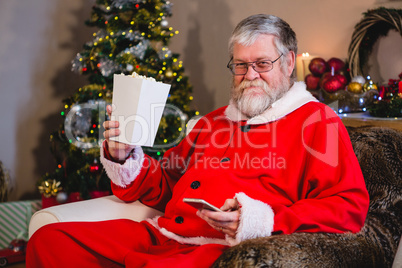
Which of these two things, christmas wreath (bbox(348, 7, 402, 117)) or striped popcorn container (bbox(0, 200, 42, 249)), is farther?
striped popcorn container (bbox(0, 200, 42, 249))

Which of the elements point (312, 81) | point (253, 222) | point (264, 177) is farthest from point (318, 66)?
point (253, 222)

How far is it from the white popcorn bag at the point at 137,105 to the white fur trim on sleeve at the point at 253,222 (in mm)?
415

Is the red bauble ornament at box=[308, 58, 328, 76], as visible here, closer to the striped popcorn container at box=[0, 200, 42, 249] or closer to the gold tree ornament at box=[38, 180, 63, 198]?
the gold tree ornament at box=[38, 180, 63, 198]

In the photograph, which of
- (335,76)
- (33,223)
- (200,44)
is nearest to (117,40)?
(200,44)

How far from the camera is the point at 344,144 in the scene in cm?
137

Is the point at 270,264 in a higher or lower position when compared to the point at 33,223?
higher

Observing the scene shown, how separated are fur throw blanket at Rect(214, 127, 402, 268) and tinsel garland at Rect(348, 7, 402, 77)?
94cm

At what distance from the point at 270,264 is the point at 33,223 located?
3.27 ft

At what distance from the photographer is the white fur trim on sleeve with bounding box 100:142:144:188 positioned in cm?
158

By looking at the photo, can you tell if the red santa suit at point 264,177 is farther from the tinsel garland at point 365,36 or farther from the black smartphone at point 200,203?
the tinsel garland at point 365,36

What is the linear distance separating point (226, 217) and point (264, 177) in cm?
31

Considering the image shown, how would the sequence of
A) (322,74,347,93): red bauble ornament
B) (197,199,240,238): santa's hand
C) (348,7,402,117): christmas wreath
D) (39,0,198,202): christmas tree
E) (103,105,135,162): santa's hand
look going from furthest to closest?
1. (39,0,198,202): christmas tree
2. (322,74,347,93): red bauble ornament
3. (348,7,402,117): christmas wreath
4. (103,105,135,162): santa's hand
5. (197,199,240,238): santa's hand

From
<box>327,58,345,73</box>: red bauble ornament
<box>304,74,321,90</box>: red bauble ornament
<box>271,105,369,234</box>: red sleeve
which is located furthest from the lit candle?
<box>271,105,369,234</box>: red sleeve

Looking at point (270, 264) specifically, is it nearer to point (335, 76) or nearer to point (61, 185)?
point (335, 76)
